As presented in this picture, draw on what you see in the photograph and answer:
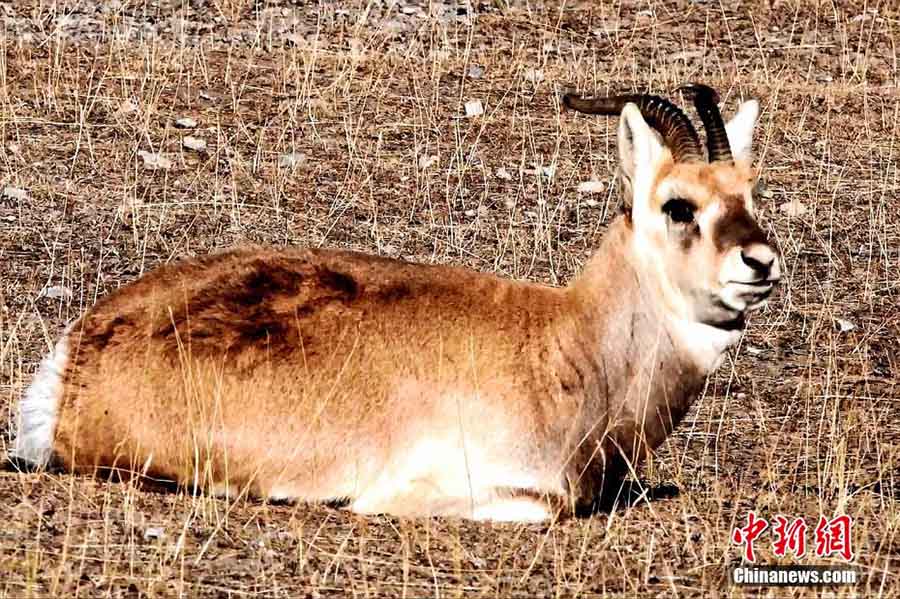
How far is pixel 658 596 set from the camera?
7660 millimetres

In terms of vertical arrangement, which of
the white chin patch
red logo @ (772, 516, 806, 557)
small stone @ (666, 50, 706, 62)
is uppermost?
small stone @ (666, 50, 706, 62)

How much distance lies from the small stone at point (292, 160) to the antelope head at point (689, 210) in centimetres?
629

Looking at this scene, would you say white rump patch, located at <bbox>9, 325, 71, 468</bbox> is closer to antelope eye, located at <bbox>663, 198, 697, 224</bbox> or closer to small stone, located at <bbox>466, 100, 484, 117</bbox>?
antelope eye, located at <bbox>663, 198, 697, 224</bbox>

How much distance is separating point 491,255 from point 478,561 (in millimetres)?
6051

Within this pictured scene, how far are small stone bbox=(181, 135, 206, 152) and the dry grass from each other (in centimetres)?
8

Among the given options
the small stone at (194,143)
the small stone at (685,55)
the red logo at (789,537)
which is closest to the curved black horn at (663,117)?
the red logo at (789,537)

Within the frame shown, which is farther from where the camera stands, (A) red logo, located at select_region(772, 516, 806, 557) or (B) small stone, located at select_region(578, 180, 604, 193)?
(B) small stone, located at select_region(578, 180, 604, 193)

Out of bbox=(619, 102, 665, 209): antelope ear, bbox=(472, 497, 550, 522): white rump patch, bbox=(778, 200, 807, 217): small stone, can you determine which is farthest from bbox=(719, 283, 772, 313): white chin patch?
bbox=(778, 200, 807, 217): small stone

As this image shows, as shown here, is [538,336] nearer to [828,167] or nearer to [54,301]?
[54,301]

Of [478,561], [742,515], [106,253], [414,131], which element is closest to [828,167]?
[414,131]

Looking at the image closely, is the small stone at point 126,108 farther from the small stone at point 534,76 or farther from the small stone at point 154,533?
the small stone at point 154,533

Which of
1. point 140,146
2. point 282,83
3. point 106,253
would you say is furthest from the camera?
point 282,83

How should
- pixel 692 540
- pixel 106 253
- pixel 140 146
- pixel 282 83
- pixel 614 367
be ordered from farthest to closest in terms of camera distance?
pixel 282 83, pixel 140 146, pixel 106 253, pixel 614 367, pixel 692 540

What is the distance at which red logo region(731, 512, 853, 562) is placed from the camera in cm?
822
